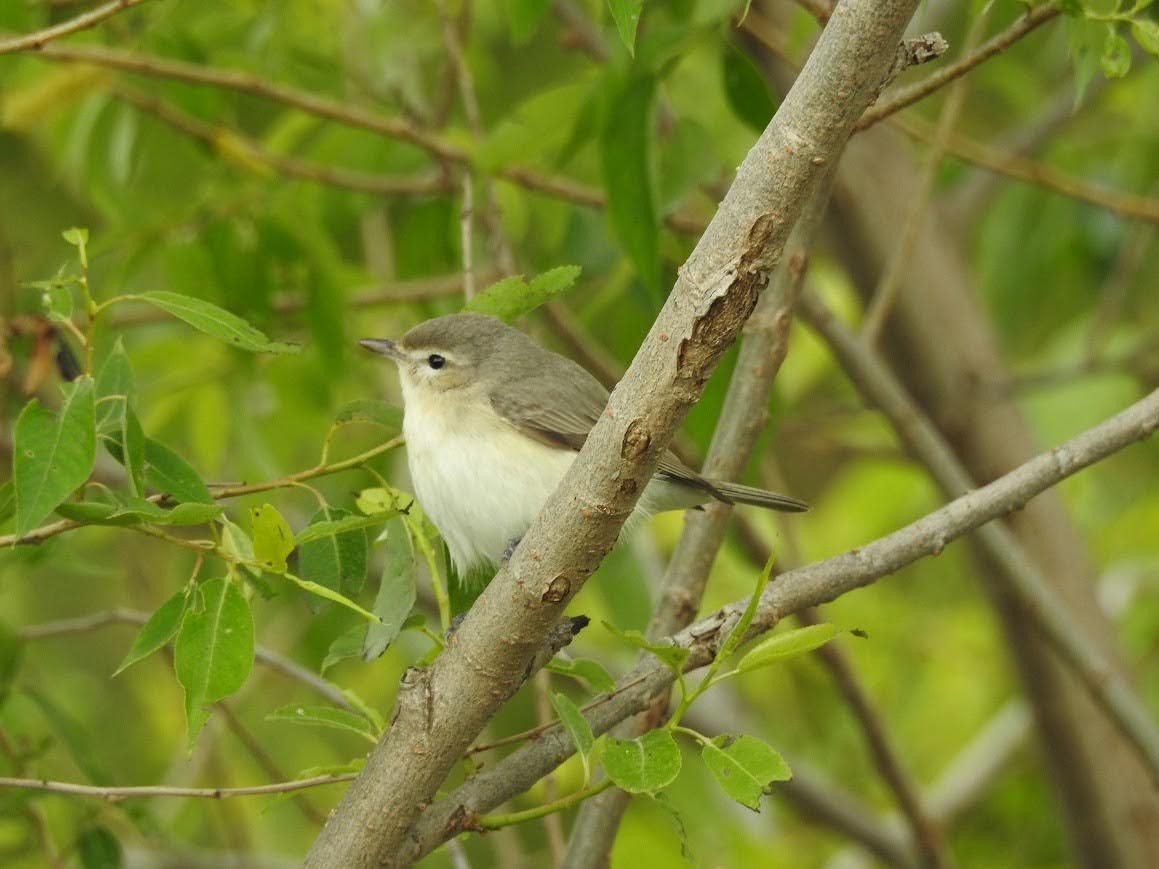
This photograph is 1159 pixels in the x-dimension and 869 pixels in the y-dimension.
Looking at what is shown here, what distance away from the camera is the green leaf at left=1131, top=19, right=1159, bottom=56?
2434mm

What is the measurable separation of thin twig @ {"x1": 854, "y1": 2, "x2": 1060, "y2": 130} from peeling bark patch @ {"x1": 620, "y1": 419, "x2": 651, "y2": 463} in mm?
878

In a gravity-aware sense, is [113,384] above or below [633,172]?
below

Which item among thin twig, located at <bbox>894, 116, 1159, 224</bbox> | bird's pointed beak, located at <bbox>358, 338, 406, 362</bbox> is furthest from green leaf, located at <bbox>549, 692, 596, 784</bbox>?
thin twig, located at <bbox>894, 116, 1159, 224</bbox>

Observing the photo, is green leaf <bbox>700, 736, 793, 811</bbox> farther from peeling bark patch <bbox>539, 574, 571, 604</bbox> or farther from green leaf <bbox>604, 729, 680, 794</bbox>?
peeling bark patch <bbox>539, 574, 571, 604</bbox>

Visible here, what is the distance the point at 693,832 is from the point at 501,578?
6.71 ft

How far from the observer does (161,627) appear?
2.13 meters

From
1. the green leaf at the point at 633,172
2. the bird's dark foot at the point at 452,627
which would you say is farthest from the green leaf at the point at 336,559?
the green leaf at the point at 633,172

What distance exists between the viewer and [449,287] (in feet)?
14.5

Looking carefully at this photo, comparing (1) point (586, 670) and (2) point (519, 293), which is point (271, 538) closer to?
(1) point (586, 670)

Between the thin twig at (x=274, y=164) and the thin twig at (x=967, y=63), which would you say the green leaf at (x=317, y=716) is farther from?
the thin twig at (x=274, y=164)

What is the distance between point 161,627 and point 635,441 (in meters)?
0.74

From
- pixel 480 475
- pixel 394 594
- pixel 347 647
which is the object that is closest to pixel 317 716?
pixel 347 647

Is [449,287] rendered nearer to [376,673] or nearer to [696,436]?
[696,436]

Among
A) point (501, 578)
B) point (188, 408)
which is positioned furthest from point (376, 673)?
point (501, 578)
